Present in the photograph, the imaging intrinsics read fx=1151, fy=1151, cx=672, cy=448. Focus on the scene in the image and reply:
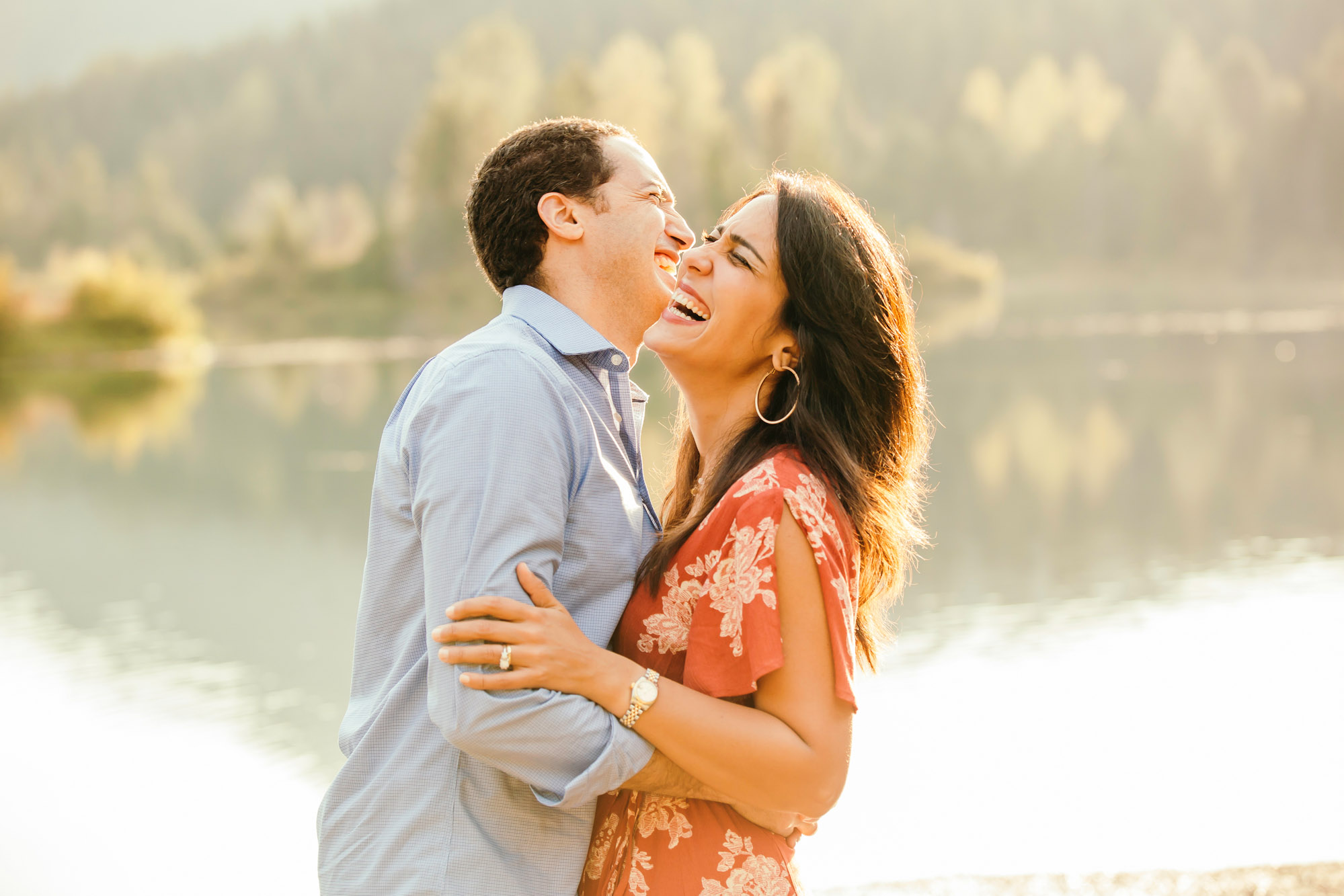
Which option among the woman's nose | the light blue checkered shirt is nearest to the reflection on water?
the woman's nose

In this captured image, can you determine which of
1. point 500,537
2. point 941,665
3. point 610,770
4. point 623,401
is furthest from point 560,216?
point 941,665

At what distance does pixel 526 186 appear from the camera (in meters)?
1.91

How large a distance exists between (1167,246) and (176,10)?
3486 inches

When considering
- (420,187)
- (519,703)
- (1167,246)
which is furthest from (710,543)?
(1167,246)

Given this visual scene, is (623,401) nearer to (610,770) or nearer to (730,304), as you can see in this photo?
(730,304)

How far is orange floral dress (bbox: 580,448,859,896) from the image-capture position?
1674mm

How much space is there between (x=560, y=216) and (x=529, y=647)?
0.79m

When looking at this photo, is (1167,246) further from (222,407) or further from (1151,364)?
(222,407)

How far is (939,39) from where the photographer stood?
82312mm

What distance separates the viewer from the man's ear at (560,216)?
1.92 metres

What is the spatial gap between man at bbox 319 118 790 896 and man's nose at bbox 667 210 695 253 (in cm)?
25

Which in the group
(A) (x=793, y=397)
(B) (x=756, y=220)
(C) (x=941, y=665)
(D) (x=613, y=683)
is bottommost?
(D) (x=613, y=683)

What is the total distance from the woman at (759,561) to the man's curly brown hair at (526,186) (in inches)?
9.4

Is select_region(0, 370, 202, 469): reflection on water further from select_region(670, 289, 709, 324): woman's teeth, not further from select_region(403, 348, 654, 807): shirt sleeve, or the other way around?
select_region(403, 348, 654, 807): shirt sleeve
